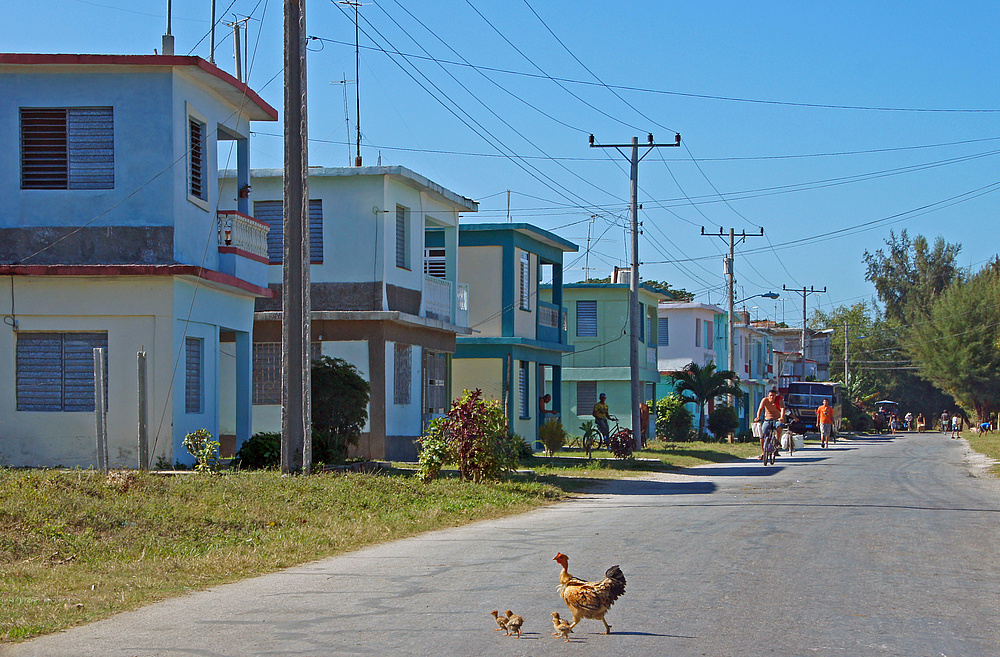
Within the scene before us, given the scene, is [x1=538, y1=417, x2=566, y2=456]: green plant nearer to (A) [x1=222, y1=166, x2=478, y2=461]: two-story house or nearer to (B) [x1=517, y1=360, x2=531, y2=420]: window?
(B) [x1=517, y1=360, x2=531, y2=420]: window

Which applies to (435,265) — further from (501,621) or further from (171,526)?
(501,621)

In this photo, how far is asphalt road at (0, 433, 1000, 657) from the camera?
273 inches

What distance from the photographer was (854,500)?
17.2m

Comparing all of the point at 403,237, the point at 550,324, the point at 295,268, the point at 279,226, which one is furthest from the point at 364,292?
the point at 550,324

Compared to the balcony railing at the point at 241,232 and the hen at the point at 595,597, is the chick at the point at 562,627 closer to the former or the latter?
the hen at the point at 595,597

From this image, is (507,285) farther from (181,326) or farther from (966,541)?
(966,541)

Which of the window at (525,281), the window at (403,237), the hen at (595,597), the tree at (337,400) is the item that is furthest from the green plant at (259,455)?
the window at (525,281)

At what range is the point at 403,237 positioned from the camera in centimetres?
2722

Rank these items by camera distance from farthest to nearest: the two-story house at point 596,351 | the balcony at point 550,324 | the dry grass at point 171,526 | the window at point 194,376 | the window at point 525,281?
the two-story house at point 596,351
the balcony at point 550,324
the window at point 525,281
the window at point 194,376
the dry grass at point 171,526

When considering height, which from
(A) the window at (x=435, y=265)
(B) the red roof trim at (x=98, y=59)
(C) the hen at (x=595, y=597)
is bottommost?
(C) the hen at (x=595, y=597)

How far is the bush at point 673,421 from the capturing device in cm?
4316

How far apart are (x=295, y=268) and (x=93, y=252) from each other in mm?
4441

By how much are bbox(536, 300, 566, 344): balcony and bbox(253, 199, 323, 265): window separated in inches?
427

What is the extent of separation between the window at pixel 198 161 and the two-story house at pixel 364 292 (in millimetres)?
4778
